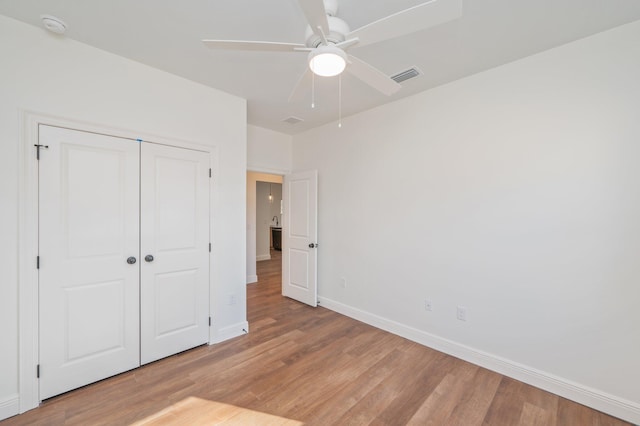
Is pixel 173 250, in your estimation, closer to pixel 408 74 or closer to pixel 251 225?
pixel 408 74

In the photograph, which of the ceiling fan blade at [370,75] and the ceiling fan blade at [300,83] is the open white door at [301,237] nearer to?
the ceiling fan blade at [300,83]

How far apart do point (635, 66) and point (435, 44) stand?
1.45m

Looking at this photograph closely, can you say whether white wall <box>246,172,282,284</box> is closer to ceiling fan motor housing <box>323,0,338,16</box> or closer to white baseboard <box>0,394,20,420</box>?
white baseboard <box>0,394,20,420</box>

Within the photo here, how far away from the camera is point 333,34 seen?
154 cm

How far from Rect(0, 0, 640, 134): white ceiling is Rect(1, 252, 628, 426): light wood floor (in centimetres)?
291

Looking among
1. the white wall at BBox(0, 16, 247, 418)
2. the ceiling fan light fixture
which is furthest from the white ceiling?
the ceiling fan light fixture

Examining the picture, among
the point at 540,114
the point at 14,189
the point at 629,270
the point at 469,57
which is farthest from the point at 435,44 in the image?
the point at 14,189

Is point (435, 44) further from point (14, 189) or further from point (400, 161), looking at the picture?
point (14, 189)

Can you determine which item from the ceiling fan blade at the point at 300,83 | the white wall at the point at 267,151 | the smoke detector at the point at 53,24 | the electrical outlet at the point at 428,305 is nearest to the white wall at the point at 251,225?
the white wall at the point at 267,151

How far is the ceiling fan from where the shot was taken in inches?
49.2

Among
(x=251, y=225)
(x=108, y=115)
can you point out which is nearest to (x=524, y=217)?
(x=108, y=115)

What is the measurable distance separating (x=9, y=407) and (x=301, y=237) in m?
3.35

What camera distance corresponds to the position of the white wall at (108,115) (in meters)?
1.93

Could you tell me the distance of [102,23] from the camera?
6.51 feet
